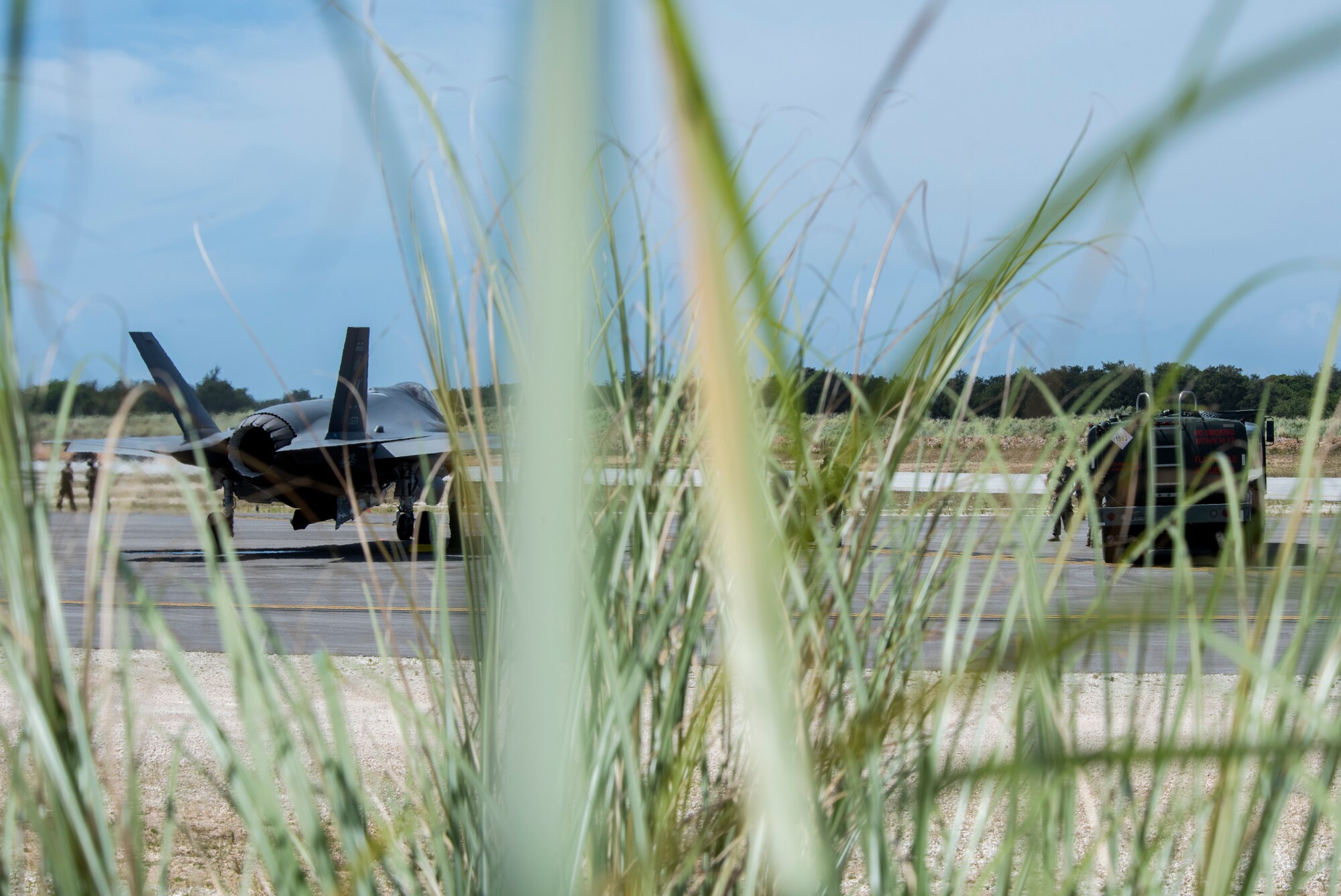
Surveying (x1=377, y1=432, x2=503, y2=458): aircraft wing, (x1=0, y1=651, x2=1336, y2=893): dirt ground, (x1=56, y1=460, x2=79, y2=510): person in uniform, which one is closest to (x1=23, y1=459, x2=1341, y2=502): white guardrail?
(x1=56, y1=460, x2=79, y2=510): person in uniform

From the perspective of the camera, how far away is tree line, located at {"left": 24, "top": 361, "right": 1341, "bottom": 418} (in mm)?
1059


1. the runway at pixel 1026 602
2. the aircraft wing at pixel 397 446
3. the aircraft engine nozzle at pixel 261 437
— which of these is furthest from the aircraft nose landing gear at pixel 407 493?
the runway at pixel 1026 602

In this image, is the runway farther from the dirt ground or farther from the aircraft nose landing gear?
the aircraft nose landing gear

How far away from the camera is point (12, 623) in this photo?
2.90 ft

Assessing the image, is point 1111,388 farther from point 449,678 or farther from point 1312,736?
point 449,678

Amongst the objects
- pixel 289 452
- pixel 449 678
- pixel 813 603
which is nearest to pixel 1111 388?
pixel 813 603

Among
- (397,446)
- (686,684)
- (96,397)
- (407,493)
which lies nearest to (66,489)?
(96,397)

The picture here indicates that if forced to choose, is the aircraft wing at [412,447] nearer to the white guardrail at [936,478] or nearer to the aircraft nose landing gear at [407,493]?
the aircraft nose landing gear at [407,493]

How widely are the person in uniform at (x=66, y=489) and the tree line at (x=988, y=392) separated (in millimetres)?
97

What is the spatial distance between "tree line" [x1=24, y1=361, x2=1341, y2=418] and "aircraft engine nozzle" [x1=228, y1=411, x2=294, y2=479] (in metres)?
17.6

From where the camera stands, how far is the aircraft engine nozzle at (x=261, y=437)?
17844 mm

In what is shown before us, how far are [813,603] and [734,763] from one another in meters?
0.25

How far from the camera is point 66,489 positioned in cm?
125

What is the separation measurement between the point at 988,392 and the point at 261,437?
62.4 ft
